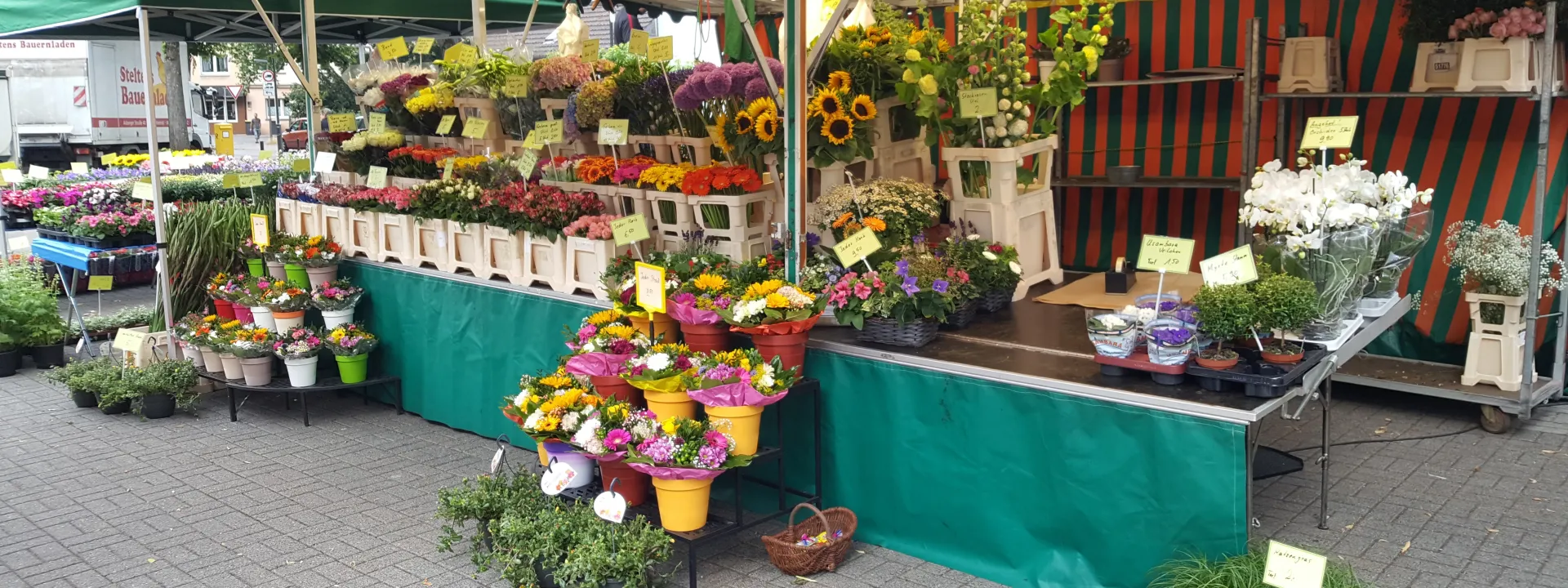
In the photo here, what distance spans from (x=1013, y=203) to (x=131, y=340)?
4761 mm

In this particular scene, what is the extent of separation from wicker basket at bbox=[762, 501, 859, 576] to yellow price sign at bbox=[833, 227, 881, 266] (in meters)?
0.85

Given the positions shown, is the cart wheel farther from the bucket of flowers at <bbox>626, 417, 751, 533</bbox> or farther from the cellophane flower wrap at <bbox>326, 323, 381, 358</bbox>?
the cellophane flower wrap at <bbox>326, 323, 381, 358</bbox>

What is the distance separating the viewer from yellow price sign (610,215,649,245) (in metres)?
4.40

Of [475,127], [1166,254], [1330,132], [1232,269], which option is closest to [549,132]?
[475,127]

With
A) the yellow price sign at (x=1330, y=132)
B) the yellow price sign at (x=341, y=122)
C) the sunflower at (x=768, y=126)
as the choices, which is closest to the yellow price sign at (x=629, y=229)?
the sunflower at (x=768, y=126)

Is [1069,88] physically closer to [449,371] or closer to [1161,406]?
[1161,406]

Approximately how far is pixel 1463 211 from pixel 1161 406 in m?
3.29

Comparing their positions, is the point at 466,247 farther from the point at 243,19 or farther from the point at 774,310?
the point at 243,19

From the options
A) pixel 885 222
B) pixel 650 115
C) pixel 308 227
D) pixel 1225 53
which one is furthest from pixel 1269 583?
pixel 308 227

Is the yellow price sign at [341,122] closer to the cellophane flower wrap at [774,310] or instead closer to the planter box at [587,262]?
the planter box at [587,262]

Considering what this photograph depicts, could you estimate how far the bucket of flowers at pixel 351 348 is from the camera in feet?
18.8

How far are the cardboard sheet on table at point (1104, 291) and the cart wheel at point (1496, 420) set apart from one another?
1566mm

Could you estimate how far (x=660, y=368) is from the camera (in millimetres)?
3771

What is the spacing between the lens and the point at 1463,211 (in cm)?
552
